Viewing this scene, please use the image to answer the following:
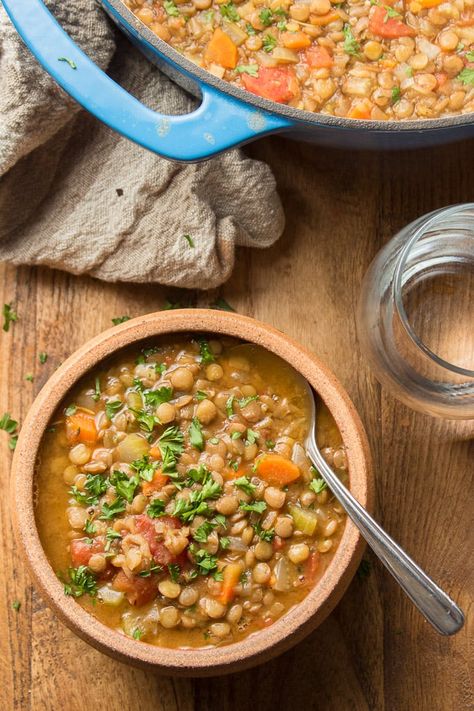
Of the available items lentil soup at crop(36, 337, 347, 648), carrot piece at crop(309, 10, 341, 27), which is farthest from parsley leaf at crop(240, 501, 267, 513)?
carrot piece at crop(309, 10, 341, 27)

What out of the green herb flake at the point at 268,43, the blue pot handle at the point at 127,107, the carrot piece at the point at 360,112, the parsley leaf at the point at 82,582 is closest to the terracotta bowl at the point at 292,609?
the parsley leaf at the point at 82,582

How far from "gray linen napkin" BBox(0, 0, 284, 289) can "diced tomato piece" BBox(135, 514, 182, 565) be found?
2.26ft

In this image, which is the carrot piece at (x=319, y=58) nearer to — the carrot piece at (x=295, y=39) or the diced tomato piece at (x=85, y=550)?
the carrot piece at (x=295, y=39)

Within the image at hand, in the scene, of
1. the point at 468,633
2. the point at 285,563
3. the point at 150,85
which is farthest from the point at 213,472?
the point at 150,85

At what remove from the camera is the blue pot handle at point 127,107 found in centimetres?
217

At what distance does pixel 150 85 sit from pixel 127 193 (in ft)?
1.03

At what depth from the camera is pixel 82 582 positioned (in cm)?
243

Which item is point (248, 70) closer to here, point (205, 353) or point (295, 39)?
point (295, 39)

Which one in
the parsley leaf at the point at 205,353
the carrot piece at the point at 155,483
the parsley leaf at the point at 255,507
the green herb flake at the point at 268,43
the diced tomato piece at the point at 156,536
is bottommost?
the diced tomato piece at the point at 156,536

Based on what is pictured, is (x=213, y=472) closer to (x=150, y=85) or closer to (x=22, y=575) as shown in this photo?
(x=22, y=575)

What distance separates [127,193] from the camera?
107 inches

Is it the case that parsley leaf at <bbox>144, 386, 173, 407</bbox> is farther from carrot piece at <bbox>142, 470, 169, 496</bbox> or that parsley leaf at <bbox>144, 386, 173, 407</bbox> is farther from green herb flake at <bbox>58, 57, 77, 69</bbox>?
green herb flake at <bbox>58, 57, 77, 69</bbox>

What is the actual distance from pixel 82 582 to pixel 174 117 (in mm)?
1191

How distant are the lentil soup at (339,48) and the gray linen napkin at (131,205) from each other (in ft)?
0.98
